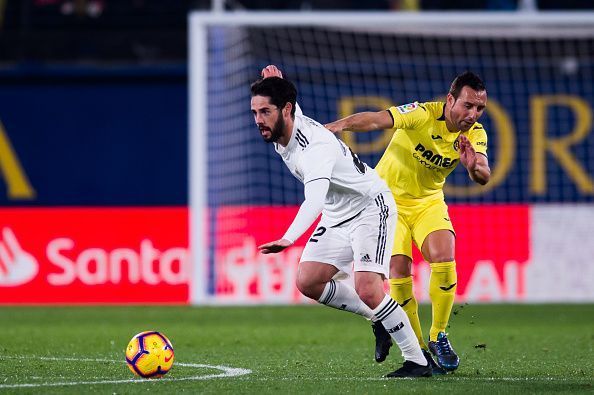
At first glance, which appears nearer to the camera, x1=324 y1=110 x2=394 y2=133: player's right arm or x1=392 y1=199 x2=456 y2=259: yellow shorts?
x1=324 y1=110 x2=394 y2=133: player's right arm

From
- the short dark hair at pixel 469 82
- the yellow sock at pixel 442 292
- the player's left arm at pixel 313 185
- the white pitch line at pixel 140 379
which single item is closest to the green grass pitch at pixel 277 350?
the white pitch line at pixel 140 379

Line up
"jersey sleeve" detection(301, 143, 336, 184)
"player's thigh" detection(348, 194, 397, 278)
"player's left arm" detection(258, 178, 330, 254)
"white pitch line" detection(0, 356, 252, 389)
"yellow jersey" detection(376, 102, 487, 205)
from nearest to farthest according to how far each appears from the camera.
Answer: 1. "player's left arm" detection(258, 178, 330, 254)
2. "white pitch line" detection(0, 356, 252, 389)
3. "jersey sleeve" detection(301, 143, 336, 184)
4. "player's thigh" detection(348, 194, 397, 278)
5. "yellow jersey" detection(376, 102, 487, 205)

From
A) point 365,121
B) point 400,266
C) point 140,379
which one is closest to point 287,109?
point 365,121

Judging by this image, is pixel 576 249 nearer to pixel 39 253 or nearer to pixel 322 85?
pixel 322 85

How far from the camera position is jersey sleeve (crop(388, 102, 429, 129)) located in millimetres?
8047

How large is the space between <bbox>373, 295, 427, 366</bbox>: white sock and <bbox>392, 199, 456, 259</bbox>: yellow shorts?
988 mm

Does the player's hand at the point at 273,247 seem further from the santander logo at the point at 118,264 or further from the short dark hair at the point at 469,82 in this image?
the santander logo at the point at 118,264

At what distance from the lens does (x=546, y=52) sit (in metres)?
18.0

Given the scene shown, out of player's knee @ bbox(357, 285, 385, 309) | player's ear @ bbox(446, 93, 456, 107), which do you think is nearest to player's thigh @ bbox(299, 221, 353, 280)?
player's knee @ bbox(357, 285, 385, 309)

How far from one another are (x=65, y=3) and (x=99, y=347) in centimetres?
1080

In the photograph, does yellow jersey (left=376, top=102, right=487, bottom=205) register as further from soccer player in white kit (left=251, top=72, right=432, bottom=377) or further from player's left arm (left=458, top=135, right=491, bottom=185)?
soccer player in white kit (left=251, top=72, right=432, bottom=377)

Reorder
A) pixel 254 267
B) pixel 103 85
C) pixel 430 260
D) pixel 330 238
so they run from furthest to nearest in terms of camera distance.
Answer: pixel 103 85 → pixel 254 267 → pixel 430 260 → pixel 330 238

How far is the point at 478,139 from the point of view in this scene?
26.9ft

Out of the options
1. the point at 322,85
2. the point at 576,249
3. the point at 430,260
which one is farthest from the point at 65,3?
the point at 430,260
